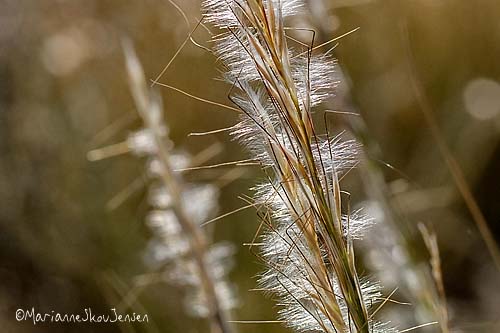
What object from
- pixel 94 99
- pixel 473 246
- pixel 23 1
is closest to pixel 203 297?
pixel 473 246

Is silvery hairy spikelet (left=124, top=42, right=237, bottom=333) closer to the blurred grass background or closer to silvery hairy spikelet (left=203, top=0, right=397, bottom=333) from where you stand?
silvery hairy spikelet (left=203, top=0, right=397, bottom=333)

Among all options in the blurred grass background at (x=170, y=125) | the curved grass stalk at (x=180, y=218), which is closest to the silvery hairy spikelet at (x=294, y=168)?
the curved grass stalk at (x=180, y=218)

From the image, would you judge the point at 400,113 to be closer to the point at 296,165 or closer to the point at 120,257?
the point at 120,257

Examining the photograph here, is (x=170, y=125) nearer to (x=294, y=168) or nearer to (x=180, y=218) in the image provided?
(x=180, y=218)

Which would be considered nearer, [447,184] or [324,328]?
[324,328]

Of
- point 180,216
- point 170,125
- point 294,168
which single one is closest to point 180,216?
point 180,216

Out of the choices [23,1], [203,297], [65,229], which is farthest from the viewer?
[23,1]

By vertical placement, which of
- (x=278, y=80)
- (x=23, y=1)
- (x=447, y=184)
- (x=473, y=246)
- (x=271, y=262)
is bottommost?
(x=473, y=246)

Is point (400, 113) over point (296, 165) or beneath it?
beneath
